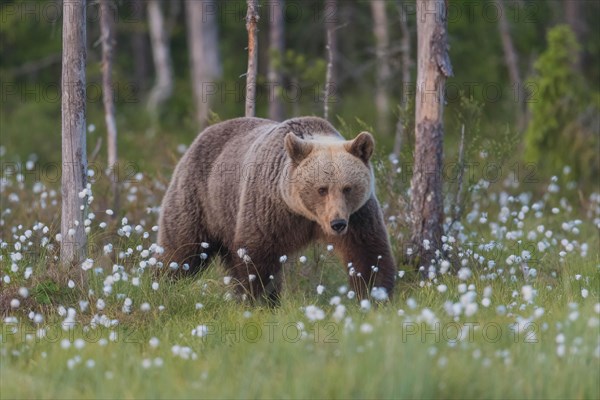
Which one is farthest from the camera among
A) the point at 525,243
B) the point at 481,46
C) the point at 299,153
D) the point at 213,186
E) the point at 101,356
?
the point at 481,46

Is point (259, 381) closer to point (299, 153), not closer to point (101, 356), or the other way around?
point (101, 356)

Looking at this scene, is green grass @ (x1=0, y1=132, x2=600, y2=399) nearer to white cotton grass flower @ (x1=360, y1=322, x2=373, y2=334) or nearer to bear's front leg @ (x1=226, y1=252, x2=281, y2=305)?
white cotton grass flower @ (x1=360, y1=322, x2=373, y2=334)

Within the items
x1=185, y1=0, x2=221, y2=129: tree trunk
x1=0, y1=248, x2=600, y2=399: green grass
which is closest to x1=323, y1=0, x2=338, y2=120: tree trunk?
x1=0, y1=248, x2=600, y2=399: green grass

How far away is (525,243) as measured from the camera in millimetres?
9031

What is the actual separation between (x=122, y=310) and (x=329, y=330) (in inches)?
67.3

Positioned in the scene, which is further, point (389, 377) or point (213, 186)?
point (213, 186)

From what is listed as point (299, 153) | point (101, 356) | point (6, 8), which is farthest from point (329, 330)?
point (6, 8)

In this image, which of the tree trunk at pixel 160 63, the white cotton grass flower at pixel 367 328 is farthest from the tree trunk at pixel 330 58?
the tree trunk at pixel 160 63

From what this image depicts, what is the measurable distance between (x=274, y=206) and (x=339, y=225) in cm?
87

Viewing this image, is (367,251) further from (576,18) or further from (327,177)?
(576,18)

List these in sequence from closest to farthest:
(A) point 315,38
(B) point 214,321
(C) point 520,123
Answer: (B) point 214,321 → (C) point 520,123 → (A) point 315,38

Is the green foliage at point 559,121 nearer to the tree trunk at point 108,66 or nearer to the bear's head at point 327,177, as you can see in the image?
the tree trunk at point 108,66

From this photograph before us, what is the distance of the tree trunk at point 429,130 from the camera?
8.59m

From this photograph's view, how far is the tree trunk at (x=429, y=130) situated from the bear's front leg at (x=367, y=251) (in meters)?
1.14
